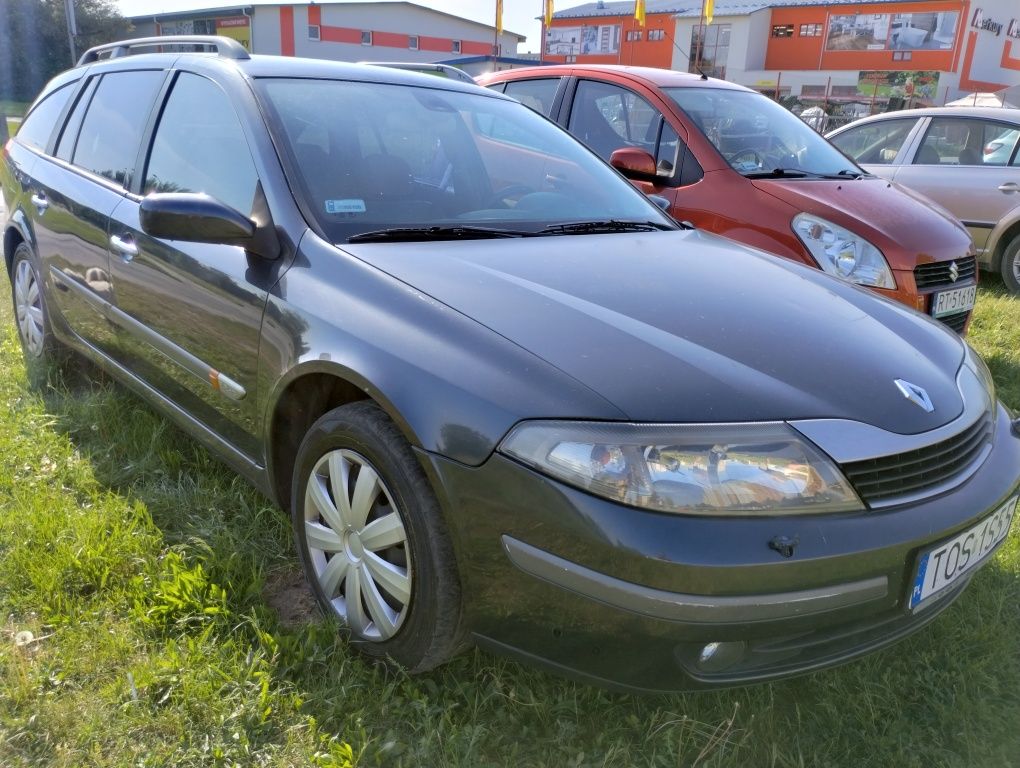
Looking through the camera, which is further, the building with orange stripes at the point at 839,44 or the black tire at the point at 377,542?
the building with orange stripes at the point at 839,44

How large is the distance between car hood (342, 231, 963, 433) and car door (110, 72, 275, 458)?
0.45 meters

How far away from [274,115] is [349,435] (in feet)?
3.64

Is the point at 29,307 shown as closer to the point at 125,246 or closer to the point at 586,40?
the point at 125,246

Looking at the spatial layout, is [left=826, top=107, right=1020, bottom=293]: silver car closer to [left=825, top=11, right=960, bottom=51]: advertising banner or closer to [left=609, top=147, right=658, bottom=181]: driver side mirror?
[left=609, top=147, right=658, bottom=181]: driver side mirror

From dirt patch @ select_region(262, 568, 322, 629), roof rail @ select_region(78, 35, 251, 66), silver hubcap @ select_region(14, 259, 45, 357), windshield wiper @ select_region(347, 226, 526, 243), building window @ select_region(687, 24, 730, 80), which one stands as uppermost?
building window @ select_region(687, 24, 730, 80)

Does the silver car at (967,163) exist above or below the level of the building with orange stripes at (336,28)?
below

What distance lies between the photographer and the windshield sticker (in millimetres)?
2309

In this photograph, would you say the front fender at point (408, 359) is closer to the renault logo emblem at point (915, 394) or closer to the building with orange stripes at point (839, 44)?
the renault logo emblem at point (915, 394)

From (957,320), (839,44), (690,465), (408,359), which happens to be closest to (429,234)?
(408,359)

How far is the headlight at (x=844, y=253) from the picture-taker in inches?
159

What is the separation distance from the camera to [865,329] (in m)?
2.18

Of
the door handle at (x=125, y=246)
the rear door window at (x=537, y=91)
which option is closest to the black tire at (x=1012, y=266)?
the rear door window at (x=537, y=91)

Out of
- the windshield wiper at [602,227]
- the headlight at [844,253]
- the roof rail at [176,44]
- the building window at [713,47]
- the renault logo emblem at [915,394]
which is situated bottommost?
the headlight at [844,253]

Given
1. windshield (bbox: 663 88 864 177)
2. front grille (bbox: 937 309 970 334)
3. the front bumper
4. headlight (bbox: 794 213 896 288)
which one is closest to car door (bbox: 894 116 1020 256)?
windshield (bbox: 663 88 864 177)
